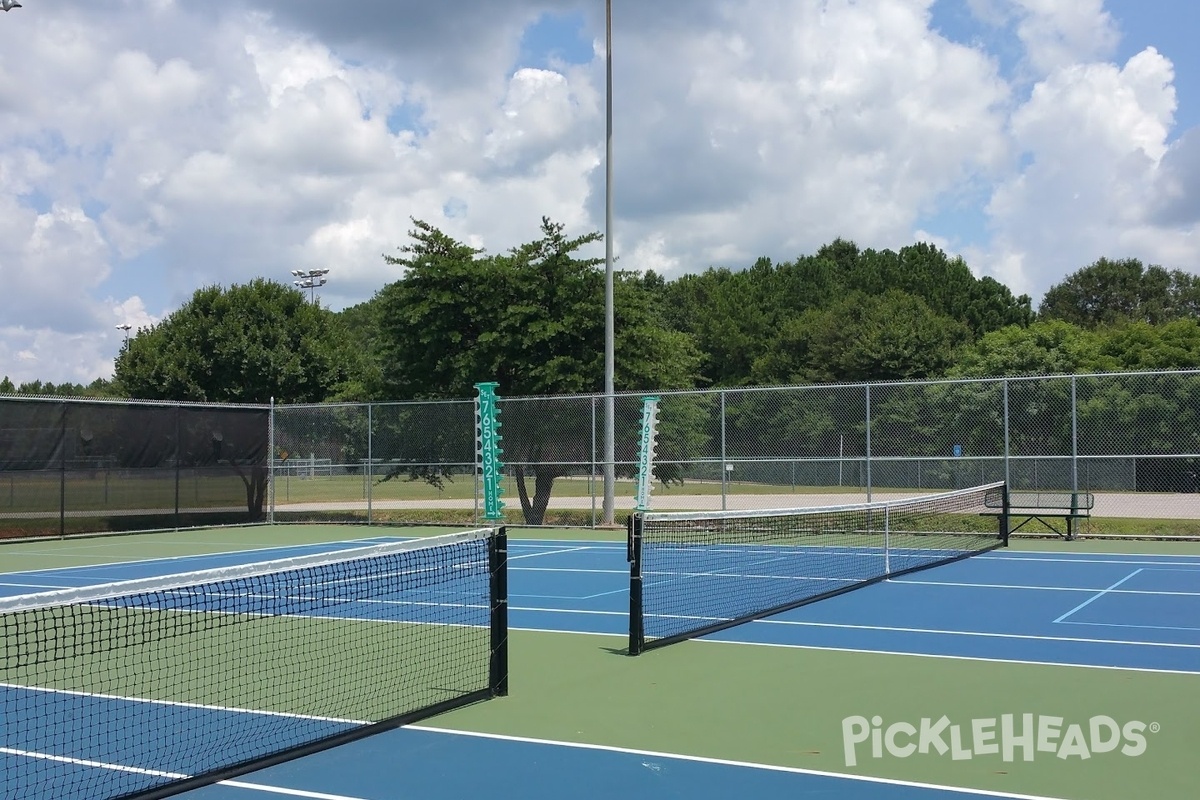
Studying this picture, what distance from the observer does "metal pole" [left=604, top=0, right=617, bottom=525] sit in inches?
830

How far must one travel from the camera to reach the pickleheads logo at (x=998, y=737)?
6.12 meters

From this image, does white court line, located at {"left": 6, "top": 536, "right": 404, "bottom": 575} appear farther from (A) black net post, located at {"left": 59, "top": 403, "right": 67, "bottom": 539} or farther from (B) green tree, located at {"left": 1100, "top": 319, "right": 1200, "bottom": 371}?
(B) green tree, located at {"left": 1100, "top": 319, "right": 1200, "bottom": 371}

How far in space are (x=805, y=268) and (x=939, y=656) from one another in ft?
235

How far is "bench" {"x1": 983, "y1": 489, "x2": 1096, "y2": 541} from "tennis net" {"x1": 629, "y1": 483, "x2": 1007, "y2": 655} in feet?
0.72

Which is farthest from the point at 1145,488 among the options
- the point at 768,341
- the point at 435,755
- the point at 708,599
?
the point at 768,341

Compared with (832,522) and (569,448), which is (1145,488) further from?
(569,448)

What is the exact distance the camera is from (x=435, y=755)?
244 inches

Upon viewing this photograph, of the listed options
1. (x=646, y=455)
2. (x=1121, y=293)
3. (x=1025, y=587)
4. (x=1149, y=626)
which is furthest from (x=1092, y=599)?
(x=1121, y=293)

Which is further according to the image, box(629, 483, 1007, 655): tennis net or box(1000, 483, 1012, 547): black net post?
box(1000, 483, 1012, 547): black net post

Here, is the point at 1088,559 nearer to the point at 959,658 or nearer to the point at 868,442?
the point at 868,442

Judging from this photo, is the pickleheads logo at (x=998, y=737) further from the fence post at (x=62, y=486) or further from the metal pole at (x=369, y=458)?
the fence post at (x=62, y=486)

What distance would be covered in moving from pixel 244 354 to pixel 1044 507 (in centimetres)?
2480

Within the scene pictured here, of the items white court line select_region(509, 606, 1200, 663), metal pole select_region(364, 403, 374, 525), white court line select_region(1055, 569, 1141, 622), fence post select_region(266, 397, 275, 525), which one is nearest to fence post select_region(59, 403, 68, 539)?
fence post select_region(266, 397, 275, 525)

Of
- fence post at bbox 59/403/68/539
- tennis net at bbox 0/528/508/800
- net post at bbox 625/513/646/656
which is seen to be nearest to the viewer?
tennis net at bbox 0/528/508/800
